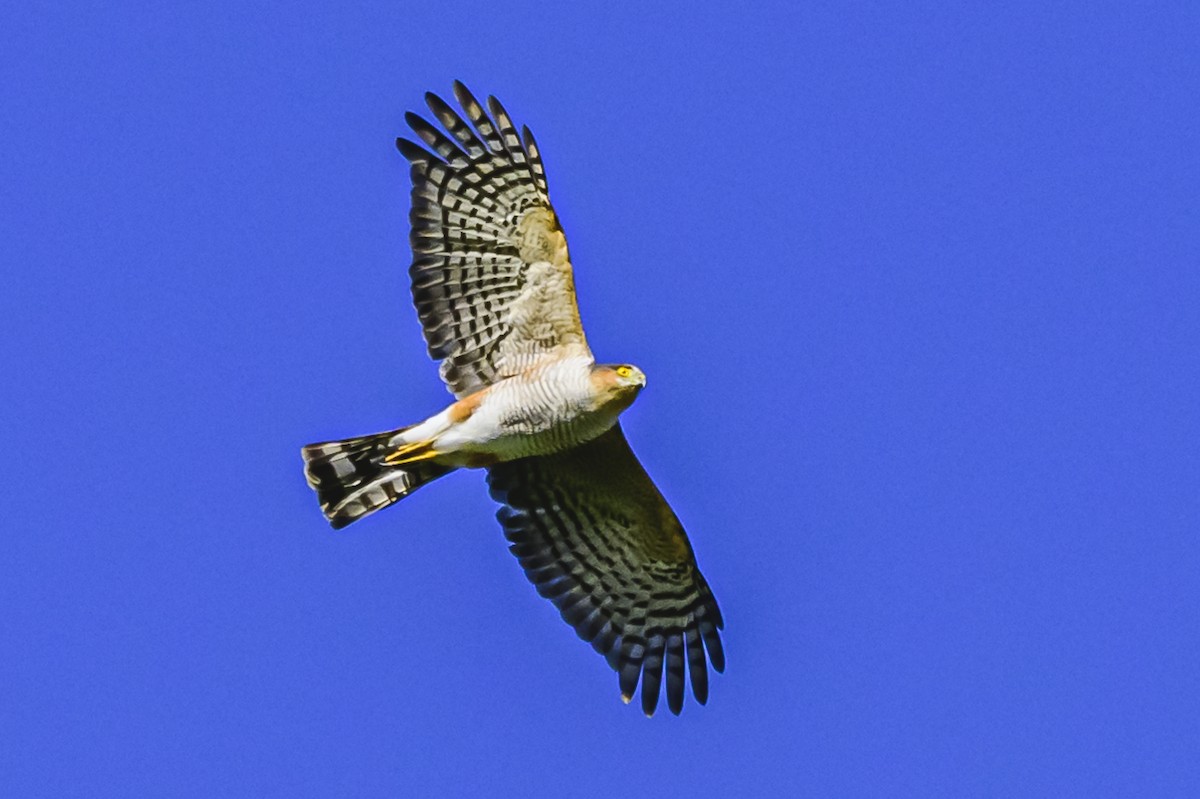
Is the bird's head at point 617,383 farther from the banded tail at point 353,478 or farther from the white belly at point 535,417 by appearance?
the banded tail at point 353,478

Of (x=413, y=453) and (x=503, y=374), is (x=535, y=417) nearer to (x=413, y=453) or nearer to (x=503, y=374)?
(x=503, y=374)

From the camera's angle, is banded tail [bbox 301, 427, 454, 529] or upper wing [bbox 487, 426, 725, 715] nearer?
banded tail [bbox 301, 427, 454, 529]

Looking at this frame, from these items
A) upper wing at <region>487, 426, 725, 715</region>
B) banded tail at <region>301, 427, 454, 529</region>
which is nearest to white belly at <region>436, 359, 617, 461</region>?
banded tail at <region>301, 427, 454, 529</region>

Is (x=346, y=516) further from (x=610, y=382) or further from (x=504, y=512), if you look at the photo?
(x=610, y=382)

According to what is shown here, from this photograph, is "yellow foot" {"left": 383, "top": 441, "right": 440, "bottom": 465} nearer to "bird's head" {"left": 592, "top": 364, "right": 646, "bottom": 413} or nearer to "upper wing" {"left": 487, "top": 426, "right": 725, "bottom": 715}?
"upper wing" {"left": 487, "top": 426, "right": 725, "bottom": 715}

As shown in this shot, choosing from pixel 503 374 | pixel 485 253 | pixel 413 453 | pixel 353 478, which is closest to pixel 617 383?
pixel 503 374

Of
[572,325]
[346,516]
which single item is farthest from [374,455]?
[572,325]

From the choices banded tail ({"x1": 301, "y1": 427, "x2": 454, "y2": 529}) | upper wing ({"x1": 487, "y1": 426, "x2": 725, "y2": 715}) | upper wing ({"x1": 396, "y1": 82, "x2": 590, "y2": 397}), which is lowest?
upper wing ({"x1": 487, "y1": 426, "x2": 725, "y2": 715})
